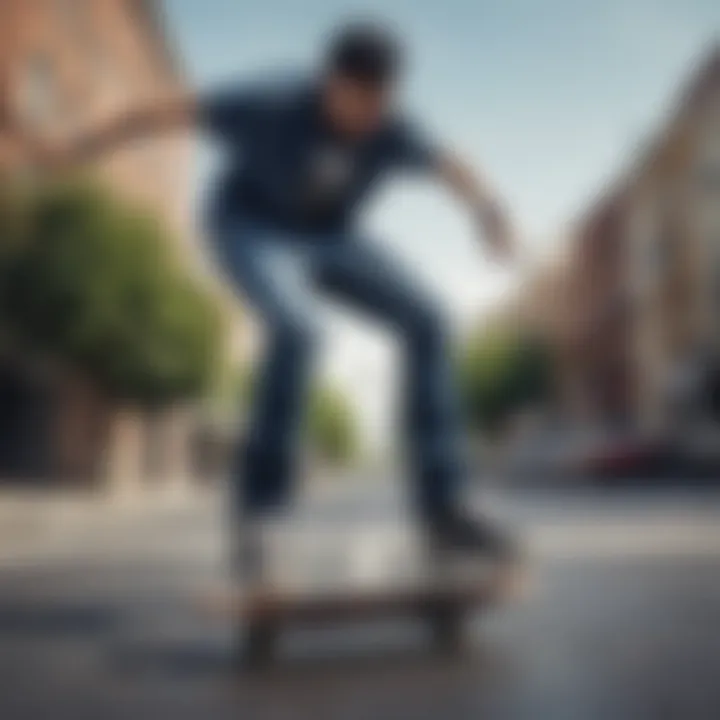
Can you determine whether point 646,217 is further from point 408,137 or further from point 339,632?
point 339,632

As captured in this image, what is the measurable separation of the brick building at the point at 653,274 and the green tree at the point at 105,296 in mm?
2107

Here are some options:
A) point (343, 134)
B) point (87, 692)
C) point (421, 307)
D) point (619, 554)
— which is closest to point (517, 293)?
point (421, 307)

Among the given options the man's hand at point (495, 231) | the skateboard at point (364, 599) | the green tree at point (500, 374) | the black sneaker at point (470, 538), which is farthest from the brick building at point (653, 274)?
the skateboard at point (364, 599)

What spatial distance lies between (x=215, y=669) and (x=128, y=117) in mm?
1216

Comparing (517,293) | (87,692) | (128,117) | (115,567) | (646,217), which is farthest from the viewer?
(646,217)

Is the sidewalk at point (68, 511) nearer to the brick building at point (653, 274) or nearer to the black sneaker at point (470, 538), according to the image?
the brick building at point (653, 274)

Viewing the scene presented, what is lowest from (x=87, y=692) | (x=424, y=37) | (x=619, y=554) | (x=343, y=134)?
(x=87, y=692)

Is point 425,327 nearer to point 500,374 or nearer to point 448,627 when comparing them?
point 500,374

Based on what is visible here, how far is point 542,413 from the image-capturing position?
12.3ft

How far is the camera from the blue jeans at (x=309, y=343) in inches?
95.7

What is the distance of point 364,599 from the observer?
91.5 inches

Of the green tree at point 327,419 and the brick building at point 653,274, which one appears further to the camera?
the brick building at point 653,274

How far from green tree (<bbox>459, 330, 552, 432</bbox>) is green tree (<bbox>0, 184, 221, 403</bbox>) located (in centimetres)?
247

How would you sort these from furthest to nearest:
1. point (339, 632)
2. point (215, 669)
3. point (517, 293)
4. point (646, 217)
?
point (646, 217) → point (517, 293) → point (339, 632) → point (215, 669)
